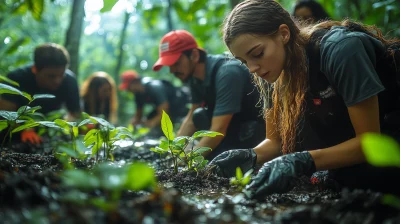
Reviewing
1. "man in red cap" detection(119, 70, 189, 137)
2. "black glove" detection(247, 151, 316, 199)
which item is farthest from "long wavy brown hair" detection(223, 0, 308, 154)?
"man in red cap" detection(119, 70, 189, 137)

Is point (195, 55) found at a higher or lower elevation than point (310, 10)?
lower

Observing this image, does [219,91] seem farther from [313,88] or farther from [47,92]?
[47,92]

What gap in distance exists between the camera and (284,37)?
188 centimetres

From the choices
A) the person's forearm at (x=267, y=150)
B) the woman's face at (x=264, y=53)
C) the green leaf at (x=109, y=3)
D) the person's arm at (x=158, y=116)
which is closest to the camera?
the green leaf at (x=109, y=3)

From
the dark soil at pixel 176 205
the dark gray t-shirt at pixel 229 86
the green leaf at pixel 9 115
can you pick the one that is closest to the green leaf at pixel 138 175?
the dark soil at pixel 176 205

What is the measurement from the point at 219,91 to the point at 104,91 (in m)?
3.61

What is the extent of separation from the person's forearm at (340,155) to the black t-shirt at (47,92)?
3265 mm

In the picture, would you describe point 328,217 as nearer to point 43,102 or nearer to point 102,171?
point 102,171

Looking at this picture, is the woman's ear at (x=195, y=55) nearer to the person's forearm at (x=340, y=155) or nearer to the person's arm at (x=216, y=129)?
the person's arm at (x=216, y=129)

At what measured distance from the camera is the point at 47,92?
4.13 m

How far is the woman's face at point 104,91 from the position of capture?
6016 millimetres

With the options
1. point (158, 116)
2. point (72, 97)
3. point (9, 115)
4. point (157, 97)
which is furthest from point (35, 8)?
point (158, 116)

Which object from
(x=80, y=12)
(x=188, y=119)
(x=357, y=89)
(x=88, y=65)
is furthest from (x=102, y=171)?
(x=88, y=65)

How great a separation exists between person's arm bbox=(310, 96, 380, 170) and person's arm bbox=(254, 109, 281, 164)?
1.96 feet
